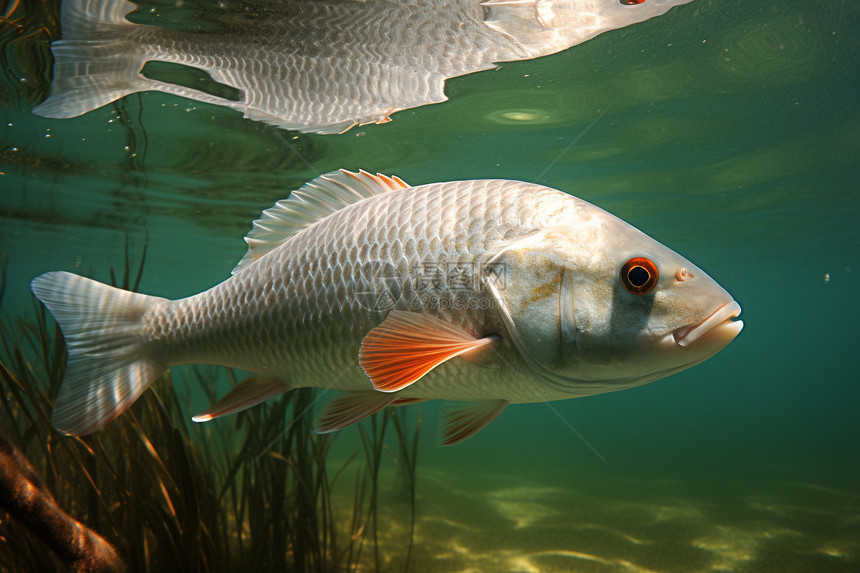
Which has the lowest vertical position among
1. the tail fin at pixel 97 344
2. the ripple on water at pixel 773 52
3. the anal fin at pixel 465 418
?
the tail fin at pixel 97 344

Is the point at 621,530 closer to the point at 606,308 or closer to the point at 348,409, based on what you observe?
the point at 348,409

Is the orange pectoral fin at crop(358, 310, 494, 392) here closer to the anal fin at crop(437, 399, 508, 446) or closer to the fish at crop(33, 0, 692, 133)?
the anal fin at crop(437, 399, 508, 446)

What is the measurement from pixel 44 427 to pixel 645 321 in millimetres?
5563

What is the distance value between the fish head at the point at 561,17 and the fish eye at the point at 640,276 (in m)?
5.04

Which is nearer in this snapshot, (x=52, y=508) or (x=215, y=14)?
(x=52, y=508)

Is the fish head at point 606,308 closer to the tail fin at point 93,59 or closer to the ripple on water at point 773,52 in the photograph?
the tail fin at point 93,59

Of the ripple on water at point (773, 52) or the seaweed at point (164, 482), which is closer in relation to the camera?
the seaweed at point (164, 482)

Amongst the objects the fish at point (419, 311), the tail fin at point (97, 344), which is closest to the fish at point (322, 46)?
the fish at point (419, 311)

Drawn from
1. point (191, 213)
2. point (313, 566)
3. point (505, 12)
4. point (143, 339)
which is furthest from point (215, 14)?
point (191, 213)

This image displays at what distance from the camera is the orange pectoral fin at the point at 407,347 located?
1.92 metres

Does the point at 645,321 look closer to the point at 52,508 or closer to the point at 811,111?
the point at 52,508

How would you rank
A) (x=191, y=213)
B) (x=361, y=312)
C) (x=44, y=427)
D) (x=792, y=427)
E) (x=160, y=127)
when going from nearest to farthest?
1. (x=361, y=312)
2. (x=44, y=427)
3. (x=160, y=127)
4. (x=191, y=213)
5. (x=792, y=427)

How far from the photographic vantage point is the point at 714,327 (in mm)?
1867

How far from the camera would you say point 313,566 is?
5539mm
